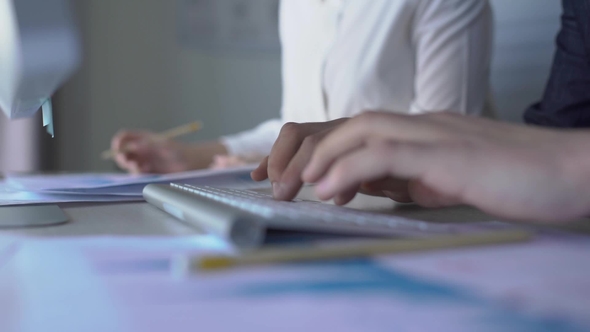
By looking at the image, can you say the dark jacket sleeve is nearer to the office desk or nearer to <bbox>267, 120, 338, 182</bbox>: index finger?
<bbox>267, 120, 338, 182</bbox>: index finger

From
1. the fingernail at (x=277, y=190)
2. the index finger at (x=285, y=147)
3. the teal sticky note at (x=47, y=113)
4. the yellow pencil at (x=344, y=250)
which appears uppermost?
the teal sticky note at (x=47, y=113)

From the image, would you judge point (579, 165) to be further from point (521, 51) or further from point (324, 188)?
point (521, 51)

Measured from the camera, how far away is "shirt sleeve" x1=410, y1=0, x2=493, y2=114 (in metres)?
1.01

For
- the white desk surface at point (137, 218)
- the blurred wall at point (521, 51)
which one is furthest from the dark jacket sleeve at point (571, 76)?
the white desk surface at point (137, 218)

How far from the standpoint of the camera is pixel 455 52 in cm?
101

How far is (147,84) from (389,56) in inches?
58.0

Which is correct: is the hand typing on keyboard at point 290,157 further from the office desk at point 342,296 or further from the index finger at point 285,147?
the office desk at point 342,296

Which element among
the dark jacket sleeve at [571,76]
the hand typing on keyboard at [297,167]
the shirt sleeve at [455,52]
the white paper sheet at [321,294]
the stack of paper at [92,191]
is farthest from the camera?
the shirt sleeve at [455,52]

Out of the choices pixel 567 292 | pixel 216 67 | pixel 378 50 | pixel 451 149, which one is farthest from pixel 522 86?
pixel 216 67

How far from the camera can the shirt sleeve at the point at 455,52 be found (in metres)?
1.01

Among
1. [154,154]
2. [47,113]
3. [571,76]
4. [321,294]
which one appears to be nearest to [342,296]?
[321,294]

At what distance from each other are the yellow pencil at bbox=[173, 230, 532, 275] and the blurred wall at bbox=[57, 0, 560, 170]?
1.99 metres

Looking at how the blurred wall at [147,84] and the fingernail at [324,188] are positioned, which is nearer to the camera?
the fingernail at [324,188]

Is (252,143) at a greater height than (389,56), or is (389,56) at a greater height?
(389,56)
